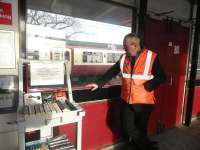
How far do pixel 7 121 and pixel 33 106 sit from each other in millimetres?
257

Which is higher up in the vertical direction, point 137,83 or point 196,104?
point 137,83

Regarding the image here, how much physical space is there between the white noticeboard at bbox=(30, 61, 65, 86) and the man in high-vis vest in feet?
1.97

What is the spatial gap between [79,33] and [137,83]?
841 millimetres

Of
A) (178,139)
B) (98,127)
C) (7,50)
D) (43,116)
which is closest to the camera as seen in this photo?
(43,116)

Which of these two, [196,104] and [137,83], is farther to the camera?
[196,104]

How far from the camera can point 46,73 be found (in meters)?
1.71

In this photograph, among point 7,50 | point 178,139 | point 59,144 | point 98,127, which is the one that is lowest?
point 178,139

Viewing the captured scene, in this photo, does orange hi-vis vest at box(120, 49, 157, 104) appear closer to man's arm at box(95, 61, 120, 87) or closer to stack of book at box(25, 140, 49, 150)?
man's arm at box(95, 61, 120, 87)

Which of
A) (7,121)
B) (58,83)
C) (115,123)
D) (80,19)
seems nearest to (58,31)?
(80,19)

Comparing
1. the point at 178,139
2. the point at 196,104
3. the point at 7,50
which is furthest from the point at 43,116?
the point at 196,104

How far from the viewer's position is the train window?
77.6 inches

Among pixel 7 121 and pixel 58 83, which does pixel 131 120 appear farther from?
pixel 7 121

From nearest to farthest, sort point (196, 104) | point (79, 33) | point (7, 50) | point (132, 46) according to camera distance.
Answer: point (7, 50) < point (132, 46) < point (79, 33) < point (196, 104)

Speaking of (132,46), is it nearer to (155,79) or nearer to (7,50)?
(155,79)
